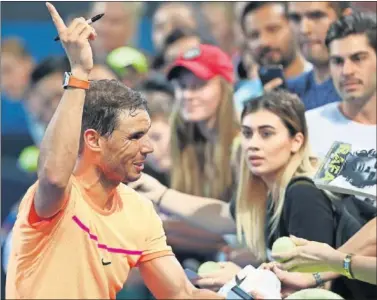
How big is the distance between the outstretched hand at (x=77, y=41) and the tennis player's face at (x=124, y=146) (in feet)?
1.20

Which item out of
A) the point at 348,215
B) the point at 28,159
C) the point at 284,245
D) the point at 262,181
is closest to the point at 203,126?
the point at 262,181

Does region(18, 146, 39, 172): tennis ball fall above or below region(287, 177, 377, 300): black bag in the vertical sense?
above

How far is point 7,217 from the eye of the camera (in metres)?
7.69

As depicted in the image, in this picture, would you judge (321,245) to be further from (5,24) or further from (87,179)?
(5,24)

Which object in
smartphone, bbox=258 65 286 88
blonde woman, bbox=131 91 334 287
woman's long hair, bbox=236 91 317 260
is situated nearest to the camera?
blonde woman, bbox=131 91 334 287

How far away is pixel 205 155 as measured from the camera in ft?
22.5

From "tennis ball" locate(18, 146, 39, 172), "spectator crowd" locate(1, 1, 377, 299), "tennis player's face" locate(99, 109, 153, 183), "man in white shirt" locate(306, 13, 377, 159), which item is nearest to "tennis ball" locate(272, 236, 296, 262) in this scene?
"spectator crowd" locate(1, 1, 377, 299)

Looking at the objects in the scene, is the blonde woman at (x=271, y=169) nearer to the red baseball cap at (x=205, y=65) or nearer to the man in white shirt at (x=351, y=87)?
the man in white shirt at (x=351, y=87)

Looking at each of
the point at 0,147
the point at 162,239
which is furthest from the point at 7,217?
the point at 162,239

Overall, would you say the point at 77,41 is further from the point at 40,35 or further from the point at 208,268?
the point at 40,35

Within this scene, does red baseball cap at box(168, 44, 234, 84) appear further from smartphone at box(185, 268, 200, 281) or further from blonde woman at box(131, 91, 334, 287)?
smartphone at box(185, 268, 200, 281)

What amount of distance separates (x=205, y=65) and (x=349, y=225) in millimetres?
1930

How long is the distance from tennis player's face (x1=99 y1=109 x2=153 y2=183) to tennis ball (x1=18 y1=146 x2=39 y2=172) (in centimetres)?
364

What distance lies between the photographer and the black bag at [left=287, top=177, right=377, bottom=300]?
5.15 m
